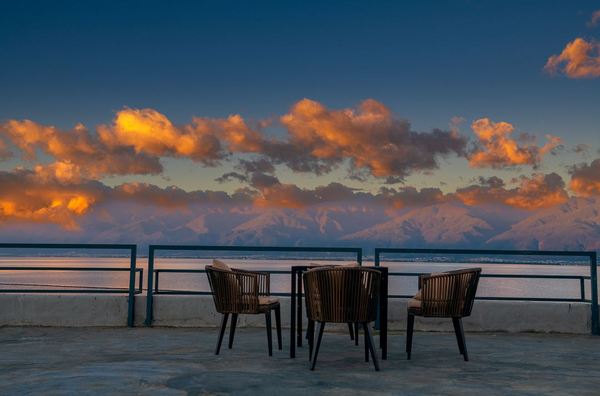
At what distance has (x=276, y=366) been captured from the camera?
5.33m

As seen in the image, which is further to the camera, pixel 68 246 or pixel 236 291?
pixel 68 246

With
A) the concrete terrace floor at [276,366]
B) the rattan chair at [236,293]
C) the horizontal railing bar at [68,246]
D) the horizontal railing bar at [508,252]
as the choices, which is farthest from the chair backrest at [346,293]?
the horizontal railing bar at [68,246]

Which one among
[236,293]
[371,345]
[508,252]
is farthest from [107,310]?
[508,252]

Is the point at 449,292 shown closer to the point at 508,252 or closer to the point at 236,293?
the point at 236,293

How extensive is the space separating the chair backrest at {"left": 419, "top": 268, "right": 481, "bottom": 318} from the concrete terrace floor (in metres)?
0.42

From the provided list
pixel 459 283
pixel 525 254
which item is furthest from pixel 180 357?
pixel 525 254

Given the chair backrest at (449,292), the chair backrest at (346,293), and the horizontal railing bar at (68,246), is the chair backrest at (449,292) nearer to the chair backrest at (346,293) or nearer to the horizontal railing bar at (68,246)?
the chair backrest at (346,293)

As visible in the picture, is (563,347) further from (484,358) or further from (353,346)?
(353,346)

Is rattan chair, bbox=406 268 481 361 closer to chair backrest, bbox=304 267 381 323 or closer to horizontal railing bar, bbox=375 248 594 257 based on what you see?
chair backrest, bbox=304 267 381 323

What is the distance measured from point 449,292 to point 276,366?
161 centimetres

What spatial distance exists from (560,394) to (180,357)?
305 centimetres

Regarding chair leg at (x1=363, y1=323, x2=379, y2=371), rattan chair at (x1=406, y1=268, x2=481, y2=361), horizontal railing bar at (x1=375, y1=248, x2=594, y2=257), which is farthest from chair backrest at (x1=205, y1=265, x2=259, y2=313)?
horizontal railing bar at (x1=375, y1=248, x2=594, y2=257)

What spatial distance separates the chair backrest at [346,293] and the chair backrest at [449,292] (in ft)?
2.44

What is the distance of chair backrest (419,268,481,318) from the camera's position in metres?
5.70
